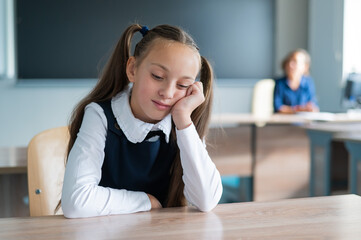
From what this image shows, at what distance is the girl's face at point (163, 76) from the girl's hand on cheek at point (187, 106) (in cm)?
2

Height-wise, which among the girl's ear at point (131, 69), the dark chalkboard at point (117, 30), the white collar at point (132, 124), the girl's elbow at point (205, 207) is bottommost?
the girl's elbow at point (205, 207)

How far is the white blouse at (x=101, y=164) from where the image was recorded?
1018 millimetres

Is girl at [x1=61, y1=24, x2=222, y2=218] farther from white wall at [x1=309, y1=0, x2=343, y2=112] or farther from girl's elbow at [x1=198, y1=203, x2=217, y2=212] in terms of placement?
white wall at [x1=309, y1=0, x2=343, y2=112]

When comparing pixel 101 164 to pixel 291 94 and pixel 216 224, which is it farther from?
pixel 291 94

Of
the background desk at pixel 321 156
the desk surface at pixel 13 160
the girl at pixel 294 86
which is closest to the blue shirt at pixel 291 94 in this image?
the girl at pixel 294 86

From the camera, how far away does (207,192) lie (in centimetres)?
108

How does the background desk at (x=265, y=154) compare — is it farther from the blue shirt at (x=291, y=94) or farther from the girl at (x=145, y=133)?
the girl at (x=145, y=133)

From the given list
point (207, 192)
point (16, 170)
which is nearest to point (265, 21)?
point (16, 170)

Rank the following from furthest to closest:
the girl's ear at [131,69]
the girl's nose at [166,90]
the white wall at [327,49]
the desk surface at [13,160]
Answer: the white wall at [327,49]
the desk surface at [13,160]
the girl's ear at [131,69]
the girl's nose at [166,90]

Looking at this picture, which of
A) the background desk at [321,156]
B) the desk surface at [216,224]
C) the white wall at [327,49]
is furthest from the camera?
the white wall at [327,49]

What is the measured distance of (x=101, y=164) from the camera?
45.6 inches

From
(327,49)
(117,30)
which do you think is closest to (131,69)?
(117,30)

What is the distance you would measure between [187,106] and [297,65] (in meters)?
3.54

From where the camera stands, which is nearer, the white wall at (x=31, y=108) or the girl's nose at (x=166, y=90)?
the girl's nose at (x=166, y=90)
